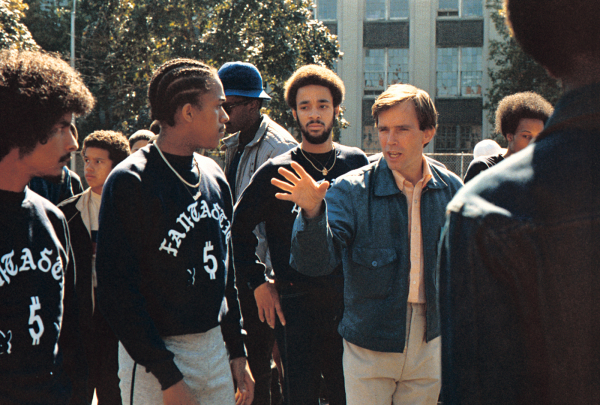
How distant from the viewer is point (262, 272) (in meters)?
3.85

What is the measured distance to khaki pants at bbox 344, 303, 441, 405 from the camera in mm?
2750

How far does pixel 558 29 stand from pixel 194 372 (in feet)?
6.53

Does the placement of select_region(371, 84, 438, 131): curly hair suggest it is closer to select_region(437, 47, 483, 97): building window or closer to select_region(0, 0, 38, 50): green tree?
select_region(0, 0, 38, 50): green tree

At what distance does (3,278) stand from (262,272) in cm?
206

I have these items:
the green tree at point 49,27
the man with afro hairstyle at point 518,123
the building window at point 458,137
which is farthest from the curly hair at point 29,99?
the building window at point 458,137

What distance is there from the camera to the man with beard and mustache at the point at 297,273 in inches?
141

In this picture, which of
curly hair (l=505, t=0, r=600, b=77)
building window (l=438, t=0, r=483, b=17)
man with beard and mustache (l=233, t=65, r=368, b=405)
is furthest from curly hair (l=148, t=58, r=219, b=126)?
building window (l=438, t=0, r=483, b=17)

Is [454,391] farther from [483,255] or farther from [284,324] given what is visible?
[284,324]

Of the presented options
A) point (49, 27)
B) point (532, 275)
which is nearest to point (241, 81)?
point (532, 275)

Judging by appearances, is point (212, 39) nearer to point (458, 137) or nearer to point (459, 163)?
point (459, 163)

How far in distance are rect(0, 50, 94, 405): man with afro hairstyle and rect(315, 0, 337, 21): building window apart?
93.4ft

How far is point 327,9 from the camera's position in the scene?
96.7 feet

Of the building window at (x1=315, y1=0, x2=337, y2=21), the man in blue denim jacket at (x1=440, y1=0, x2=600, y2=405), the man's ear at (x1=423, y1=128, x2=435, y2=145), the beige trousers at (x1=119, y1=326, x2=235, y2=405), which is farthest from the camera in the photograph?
the building window at (x1=315, y1=0, x2=337, y2=21)

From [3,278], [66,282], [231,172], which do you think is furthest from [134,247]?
[231,172]
